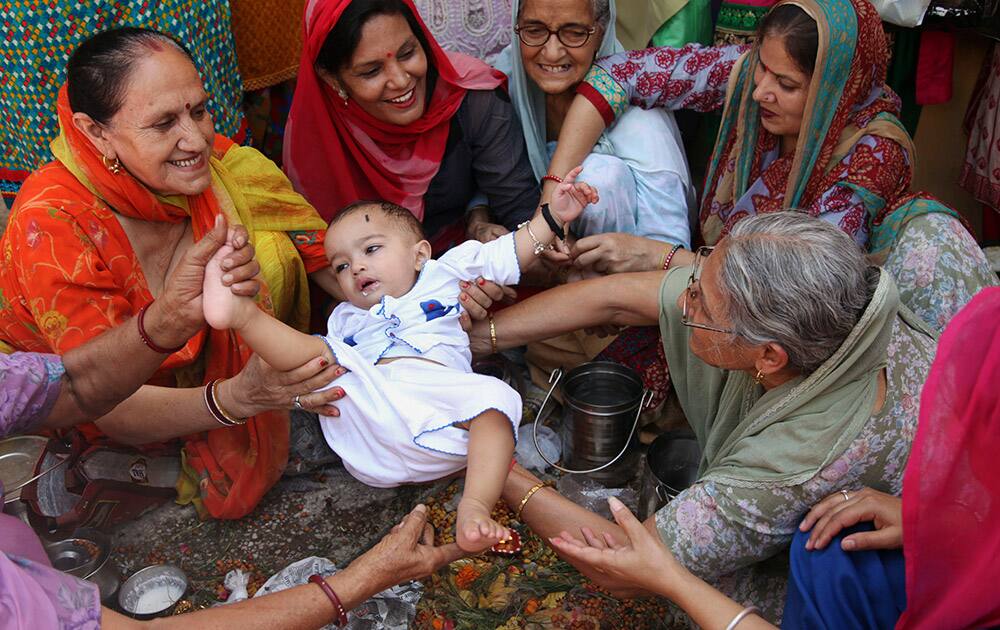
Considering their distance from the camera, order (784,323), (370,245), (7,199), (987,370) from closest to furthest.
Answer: (987,370) → (784,323) → (370,245) → (7,199)

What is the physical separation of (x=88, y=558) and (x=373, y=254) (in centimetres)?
146

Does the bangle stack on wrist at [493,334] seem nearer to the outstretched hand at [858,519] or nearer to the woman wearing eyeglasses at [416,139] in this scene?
the woman wearing eyeglasses at [416,139]

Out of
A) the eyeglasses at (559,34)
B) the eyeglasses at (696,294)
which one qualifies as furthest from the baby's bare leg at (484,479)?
the eyeglasses at (559,34)

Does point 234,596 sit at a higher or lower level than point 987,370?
lower

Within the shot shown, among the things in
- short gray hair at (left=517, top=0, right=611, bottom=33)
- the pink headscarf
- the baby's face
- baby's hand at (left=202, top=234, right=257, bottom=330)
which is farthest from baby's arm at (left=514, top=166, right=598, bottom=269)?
the pink headscarf

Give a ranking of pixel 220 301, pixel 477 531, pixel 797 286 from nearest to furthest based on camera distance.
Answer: pixel 797 286, pixel 477 531, pixel 220 301

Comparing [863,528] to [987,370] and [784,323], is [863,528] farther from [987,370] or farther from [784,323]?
[987,370]

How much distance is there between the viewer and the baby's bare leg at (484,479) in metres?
2.26

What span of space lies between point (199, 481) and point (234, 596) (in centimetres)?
49

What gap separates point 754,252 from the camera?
2.19 metres

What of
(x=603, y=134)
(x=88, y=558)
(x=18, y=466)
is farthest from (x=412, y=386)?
(x=603, y=134)

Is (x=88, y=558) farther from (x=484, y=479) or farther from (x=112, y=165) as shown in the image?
(x=484, y=479)

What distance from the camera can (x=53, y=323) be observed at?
2.69 meters

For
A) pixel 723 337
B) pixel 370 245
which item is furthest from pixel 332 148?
pixel 723 337
